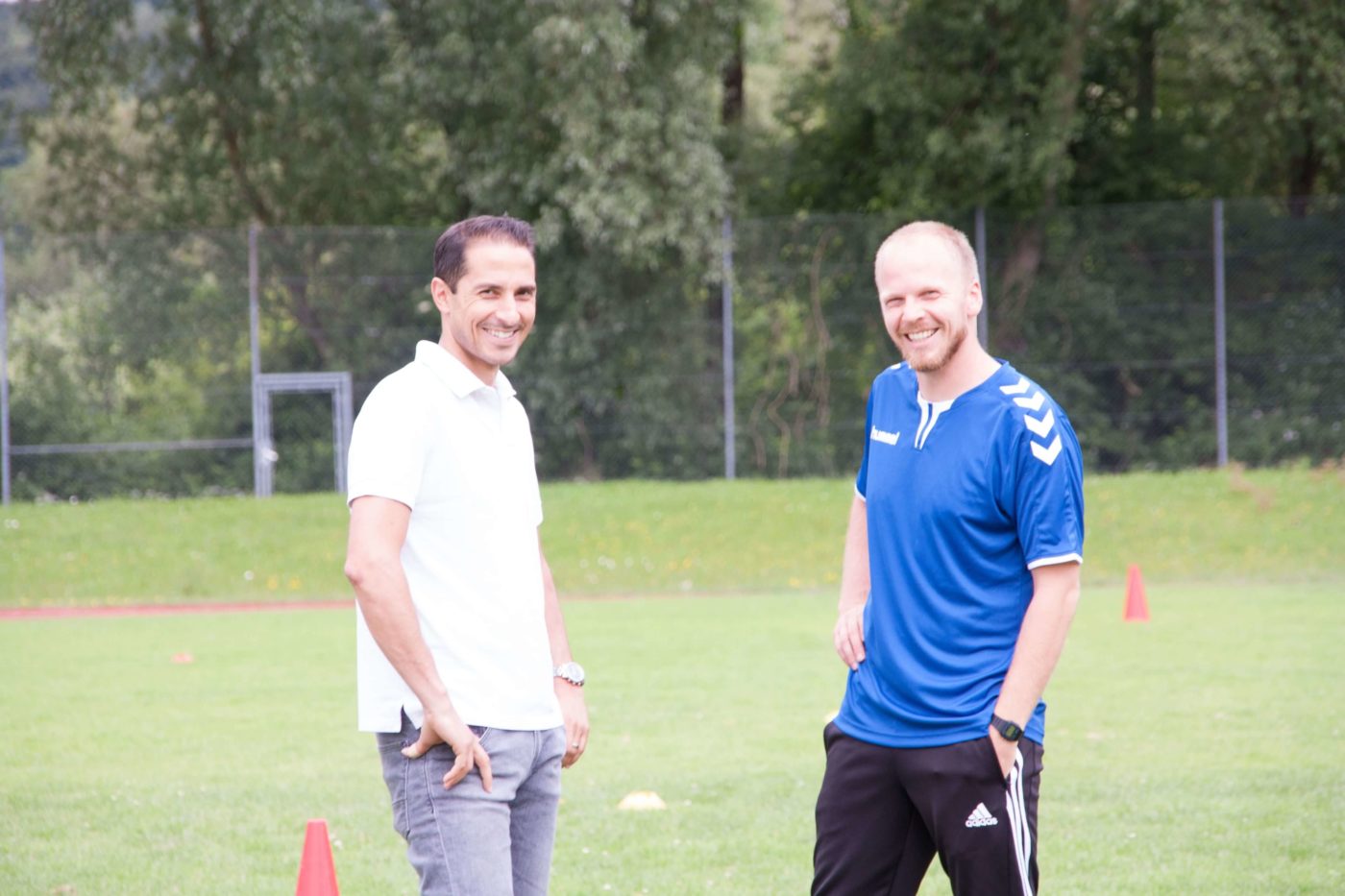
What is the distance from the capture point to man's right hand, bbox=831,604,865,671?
3.73 metres

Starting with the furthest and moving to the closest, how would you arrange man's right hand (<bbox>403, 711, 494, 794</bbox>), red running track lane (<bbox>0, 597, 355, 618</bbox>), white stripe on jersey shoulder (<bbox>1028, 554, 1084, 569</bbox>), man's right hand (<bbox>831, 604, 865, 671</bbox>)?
red running track lane (<bbox>0, 597, 355, 618</bbox>), man's right hand (<bbox>831, 604, 865, 671</bbox>), white stripe on jersey shoulder (<bbox>1028, 554, 1084, 569</bbox>), man's right hand (<bbox>403, 711, 494, 794</bbox>)

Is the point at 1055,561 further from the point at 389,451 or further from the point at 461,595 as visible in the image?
the point at 389,451

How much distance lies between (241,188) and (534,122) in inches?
235

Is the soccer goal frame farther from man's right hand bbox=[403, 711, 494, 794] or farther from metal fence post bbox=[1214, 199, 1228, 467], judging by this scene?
man's right hand bbox=[403, 711, 494, 794]

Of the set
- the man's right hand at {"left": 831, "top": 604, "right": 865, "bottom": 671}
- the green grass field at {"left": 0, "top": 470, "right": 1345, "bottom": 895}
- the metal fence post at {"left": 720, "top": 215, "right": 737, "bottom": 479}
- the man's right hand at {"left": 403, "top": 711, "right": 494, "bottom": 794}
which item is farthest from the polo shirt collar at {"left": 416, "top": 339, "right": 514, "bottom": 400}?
the metal fence post at {"left": 720, "top": 215, "right": 737, "bottom": 479}

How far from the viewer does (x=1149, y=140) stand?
26312mm

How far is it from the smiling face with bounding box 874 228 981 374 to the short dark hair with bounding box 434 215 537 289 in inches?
33.1

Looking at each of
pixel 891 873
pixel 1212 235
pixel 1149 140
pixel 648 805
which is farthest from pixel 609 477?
pixel 891 873

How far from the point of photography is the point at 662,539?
1881 cm

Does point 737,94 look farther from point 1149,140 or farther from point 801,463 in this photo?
point 801,463

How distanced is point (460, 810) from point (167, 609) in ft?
46.0

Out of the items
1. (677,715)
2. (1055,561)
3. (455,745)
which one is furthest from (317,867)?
(677,715)

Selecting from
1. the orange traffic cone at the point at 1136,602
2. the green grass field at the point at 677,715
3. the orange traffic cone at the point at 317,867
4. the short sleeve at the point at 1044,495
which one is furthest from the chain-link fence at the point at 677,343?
the short sleeve at the point at 1044,495

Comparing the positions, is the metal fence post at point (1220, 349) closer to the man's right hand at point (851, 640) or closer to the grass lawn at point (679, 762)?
the grass lawn at point (679, 762)
